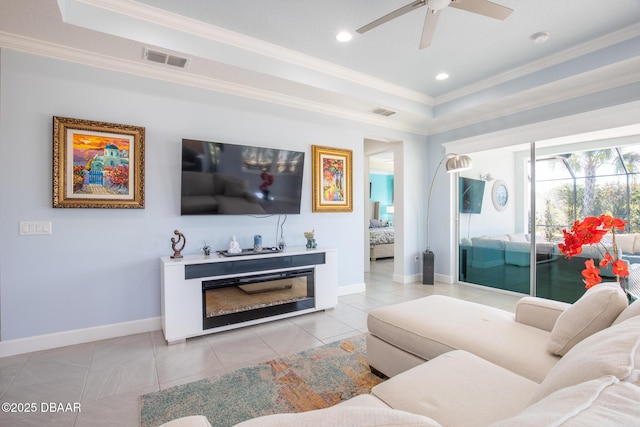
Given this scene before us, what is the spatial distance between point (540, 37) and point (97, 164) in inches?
180

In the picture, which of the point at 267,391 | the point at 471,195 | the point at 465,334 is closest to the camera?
the point at 465,334

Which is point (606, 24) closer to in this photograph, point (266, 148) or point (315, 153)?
point (315, 153)

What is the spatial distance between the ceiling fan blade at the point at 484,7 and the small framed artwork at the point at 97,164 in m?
3.05

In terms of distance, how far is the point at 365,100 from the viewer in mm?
4016

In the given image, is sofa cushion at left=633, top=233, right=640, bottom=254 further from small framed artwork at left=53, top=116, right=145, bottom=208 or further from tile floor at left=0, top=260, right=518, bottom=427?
small framed artwork at left=53, top=116, right=145, bottom=208

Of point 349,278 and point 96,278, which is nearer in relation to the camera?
point 96,278

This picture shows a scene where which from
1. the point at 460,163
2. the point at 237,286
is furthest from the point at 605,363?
the point at 460,163

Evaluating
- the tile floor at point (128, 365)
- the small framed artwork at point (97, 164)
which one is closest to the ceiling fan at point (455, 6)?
the small framed artwork at point (97, 164)

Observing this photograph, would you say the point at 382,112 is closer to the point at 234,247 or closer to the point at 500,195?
the point at 500,195

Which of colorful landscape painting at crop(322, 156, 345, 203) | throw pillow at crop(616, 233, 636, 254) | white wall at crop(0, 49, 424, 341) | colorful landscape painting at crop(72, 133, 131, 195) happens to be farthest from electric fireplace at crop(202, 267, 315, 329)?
throw pillow at crop(616, 233, 636, 254)

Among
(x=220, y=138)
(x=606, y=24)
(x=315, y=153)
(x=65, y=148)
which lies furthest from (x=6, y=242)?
(x=606, y=24)

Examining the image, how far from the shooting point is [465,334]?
1.84 meters

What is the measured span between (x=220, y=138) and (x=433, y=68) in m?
2.74

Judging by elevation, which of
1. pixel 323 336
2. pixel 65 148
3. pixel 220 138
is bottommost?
pixel 323 336
